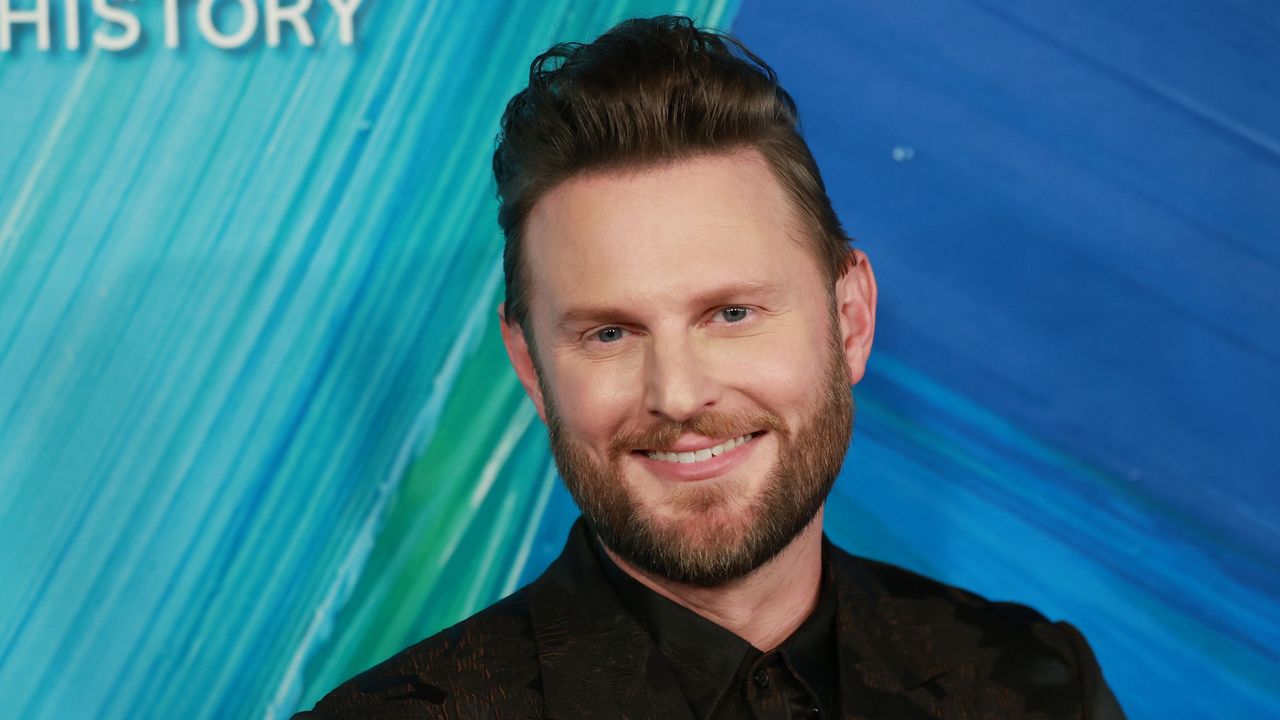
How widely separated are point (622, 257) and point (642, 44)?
0.35m

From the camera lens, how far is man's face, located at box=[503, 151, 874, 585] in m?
1.75

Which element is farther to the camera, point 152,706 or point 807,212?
point 152,706

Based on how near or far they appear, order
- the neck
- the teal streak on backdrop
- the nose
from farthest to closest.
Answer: the teal streak on backdrop, the neck, the nose

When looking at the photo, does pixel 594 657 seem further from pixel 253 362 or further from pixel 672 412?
pixel 253 362

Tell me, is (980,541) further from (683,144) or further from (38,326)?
(38,326)

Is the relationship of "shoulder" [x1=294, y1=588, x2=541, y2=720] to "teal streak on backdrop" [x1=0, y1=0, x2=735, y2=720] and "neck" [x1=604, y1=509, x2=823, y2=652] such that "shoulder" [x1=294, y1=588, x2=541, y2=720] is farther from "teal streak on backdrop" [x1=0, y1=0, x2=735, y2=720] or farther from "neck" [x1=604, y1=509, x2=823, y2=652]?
"teal streak on backdrop" [x1=0, y1=0, x2=735, y2=720]

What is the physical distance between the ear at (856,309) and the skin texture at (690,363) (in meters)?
0.14

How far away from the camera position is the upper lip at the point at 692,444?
177 centimetres

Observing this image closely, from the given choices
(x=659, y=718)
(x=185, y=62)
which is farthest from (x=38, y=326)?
(x=659, y=718)

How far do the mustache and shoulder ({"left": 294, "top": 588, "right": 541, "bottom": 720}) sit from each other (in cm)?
29

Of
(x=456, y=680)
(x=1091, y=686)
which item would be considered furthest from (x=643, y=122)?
(x=1091, y=686)

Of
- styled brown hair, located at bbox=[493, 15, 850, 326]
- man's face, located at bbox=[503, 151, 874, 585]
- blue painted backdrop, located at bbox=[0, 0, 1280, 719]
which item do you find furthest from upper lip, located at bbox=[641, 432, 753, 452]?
blue painted backdrop, located at bbox=[0, 0, 1280, 719]

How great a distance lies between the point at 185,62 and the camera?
2.23 m

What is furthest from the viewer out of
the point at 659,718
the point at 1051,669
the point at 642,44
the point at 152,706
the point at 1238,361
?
the point at 1238,361
